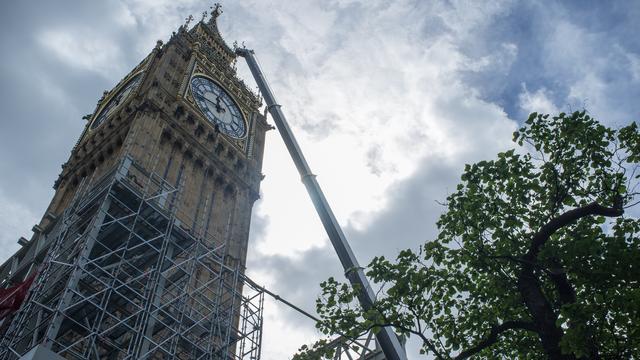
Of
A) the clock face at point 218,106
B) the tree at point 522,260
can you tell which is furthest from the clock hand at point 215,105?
the tree at point 522,260

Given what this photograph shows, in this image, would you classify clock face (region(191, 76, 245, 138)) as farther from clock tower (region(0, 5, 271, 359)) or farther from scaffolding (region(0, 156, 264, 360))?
scaffolding (region(0, 156, 264, 360))

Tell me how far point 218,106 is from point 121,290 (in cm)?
2465

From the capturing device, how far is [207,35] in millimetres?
65812

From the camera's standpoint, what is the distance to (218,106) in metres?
48.1

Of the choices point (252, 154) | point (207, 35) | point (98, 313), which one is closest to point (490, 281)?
point (98, 313)

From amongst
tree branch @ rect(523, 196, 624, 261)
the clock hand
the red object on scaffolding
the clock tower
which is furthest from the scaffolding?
the clock hand

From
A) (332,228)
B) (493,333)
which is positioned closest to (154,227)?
(332,228)

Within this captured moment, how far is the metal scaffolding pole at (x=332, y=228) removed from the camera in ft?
63.6

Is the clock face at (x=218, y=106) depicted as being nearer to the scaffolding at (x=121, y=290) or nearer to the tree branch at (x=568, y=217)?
the scaffolding at (x=121, y=290)

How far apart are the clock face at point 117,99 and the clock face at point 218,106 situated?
185 inches

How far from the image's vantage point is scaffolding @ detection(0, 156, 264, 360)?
22.0 meters

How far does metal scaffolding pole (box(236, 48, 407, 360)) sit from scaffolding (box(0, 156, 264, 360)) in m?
6.27

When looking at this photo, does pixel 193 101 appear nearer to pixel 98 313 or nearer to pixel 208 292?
pixel 208 292

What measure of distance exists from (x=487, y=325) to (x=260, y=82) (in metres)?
23.1
